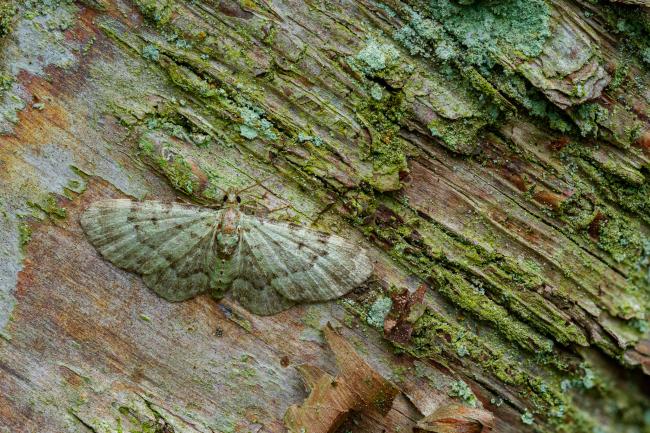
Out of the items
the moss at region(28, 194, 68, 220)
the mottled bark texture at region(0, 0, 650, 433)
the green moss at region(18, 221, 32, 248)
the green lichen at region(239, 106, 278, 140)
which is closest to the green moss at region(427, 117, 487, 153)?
the mottled bark texture at region(0, 0, 650, 433)

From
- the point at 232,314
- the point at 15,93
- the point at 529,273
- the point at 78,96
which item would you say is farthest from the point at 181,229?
the point at 529,273

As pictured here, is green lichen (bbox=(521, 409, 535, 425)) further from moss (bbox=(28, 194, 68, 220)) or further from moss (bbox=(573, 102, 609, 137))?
moss (bbox=(28, 194, 68, 220))

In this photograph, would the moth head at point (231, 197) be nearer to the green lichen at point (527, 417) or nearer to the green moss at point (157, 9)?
the green moss at point (157, 9)

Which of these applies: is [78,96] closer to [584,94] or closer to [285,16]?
[285,16]

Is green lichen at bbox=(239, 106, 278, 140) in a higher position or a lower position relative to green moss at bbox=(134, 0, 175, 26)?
lower

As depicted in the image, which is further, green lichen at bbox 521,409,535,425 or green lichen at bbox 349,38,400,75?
green lichen at bbox 521,409,535,425

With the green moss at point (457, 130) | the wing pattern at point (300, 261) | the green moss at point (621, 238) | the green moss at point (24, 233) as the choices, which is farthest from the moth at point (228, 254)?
the green moss at point (621, 238)
